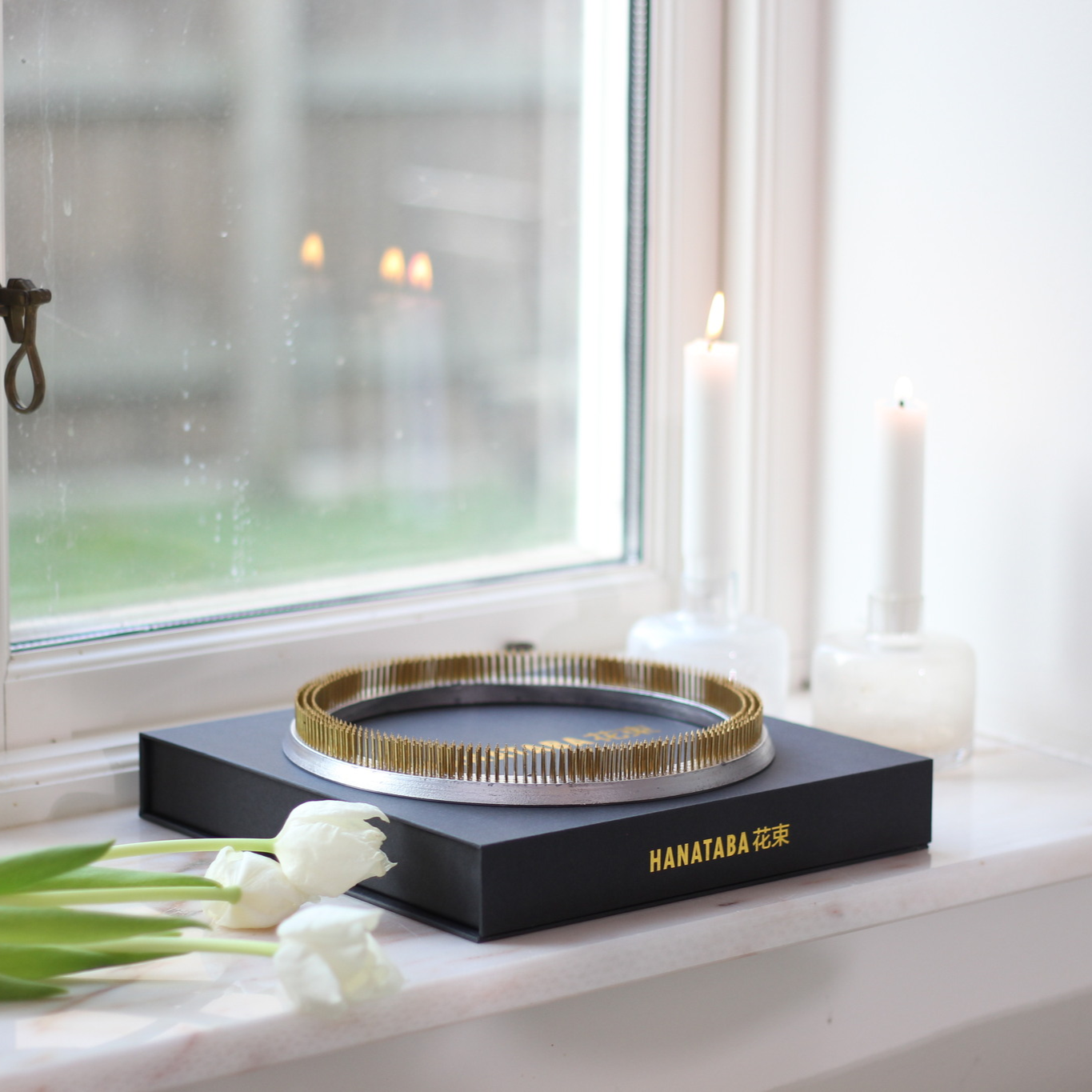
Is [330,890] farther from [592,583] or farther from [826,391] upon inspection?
[826,391]

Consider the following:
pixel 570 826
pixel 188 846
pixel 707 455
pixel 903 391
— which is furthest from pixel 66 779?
pixel 903 391

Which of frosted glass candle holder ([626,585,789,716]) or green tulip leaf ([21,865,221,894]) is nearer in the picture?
green tulip leaf ([21,865,221,894])

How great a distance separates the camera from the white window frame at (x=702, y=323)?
97cm

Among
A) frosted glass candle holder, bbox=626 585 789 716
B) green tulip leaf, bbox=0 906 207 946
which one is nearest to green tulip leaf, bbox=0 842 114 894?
green tulip leaf, bbox=0 906 207 946

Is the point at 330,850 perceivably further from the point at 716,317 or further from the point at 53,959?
the point at 716,317

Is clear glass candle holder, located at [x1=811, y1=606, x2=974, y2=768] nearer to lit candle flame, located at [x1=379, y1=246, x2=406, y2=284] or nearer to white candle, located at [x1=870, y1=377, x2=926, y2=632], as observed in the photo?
white candle, located at [x1=870, y1=377, x2=926, y2=632]

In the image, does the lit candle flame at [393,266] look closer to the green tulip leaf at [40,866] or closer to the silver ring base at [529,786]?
the silver ring base at [529,786]

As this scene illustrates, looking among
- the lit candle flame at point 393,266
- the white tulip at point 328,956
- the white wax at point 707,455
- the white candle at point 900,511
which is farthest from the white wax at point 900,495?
the white tulip at point 328,956

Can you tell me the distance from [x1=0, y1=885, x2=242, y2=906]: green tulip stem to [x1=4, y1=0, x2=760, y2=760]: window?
27 cm

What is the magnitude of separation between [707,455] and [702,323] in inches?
7.7

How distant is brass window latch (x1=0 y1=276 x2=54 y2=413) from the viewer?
739 millimetres

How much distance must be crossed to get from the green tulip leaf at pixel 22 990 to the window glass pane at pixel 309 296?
1.08 feet

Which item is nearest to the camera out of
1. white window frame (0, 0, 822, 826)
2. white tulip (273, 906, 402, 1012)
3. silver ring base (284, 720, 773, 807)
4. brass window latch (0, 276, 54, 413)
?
white tulip (273, 906, 402, 1012)

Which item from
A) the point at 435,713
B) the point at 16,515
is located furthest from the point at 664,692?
the point at 16,515
